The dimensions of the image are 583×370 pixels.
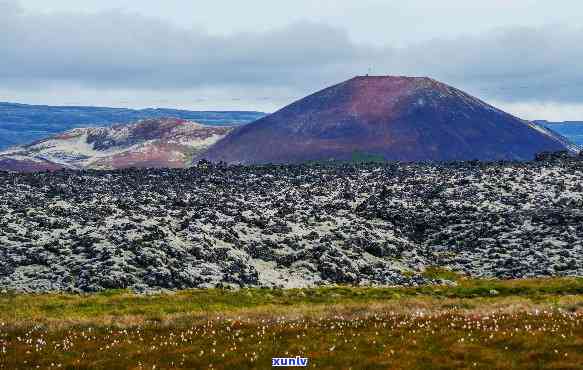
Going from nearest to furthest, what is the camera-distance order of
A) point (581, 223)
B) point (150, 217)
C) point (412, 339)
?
point (412, 339) < point (150, 217) < point (581, 223)

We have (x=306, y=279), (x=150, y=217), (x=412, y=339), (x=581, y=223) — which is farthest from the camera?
(x=581, y=223)

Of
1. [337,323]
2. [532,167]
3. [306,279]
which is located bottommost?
[306,279]

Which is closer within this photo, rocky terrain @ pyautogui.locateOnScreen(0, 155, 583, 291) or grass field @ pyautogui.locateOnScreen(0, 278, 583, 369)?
grass field @ pyautogui.locateOnScreen(0, 278, 583, 369)

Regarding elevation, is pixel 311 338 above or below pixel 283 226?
above

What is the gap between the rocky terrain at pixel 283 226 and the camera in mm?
51750

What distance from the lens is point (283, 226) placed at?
67125 mm

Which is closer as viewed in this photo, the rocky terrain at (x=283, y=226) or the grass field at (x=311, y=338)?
the grass field at (x=311, y=338)

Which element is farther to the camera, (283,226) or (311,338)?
(283,226)

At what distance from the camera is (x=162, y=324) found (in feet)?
99.8

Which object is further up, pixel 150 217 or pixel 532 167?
pixel 532 167

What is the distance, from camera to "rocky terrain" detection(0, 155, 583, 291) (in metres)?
51.8

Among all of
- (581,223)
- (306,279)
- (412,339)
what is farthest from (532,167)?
(412,339)

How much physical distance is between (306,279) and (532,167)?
53345 mm

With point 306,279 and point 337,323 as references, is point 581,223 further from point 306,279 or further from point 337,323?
point 337,323
